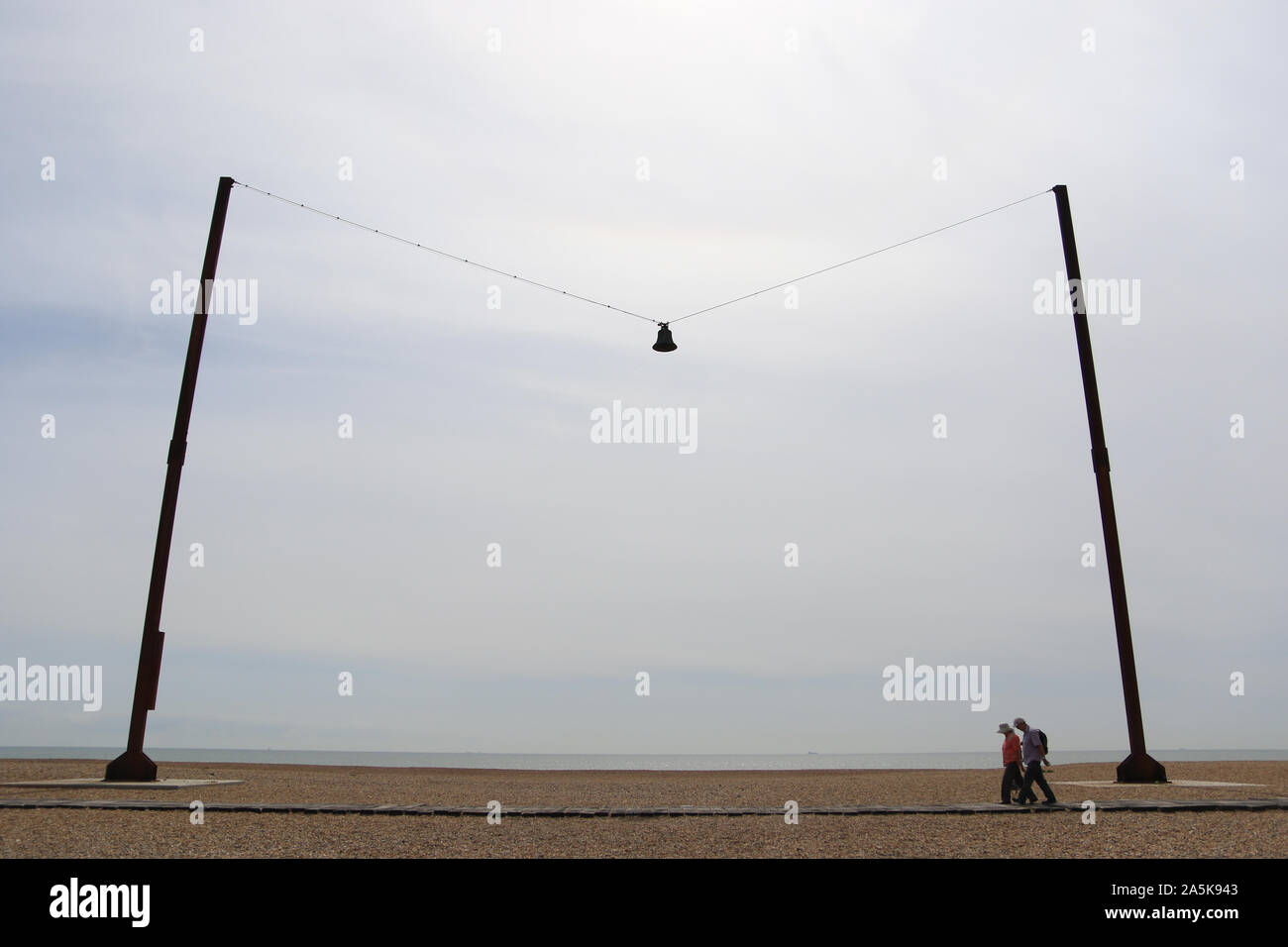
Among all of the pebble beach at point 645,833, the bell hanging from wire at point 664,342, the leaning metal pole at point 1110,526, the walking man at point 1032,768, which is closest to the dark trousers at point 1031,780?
the walking man at point 1032,768

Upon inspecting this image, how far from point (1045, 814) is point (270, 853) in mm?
10471

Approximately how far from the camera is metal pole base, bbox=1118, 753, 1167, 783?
19062 millimetres

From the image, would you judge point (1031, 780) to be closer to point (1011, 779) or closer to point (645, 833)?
point (1011, 779)

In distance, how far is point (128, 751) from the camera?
19594 mm

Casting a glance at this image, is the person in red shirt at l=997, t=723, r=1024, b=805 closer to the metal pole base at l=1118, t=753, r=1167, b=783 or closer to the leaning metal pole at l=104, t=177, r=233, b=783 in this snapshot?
the metal pole base at l=1118, t=753, r=1167, b=783

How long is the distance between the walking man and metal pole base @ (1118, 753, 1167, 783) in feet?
15.6

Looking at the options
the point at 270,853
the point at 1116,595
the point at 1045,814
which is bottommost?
the point at 1045,814

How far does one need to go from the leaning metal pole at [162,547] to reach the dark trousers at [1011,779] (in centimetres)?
1612

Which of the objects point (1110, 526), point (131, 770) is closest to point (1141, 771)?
point (1110, 526)

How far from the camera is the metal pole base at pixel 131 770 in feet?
63.8

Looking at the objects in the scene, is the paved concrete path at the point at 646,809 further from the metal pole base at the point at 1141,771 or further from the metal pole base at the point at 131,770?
the metal pole base at the point at 131,770
